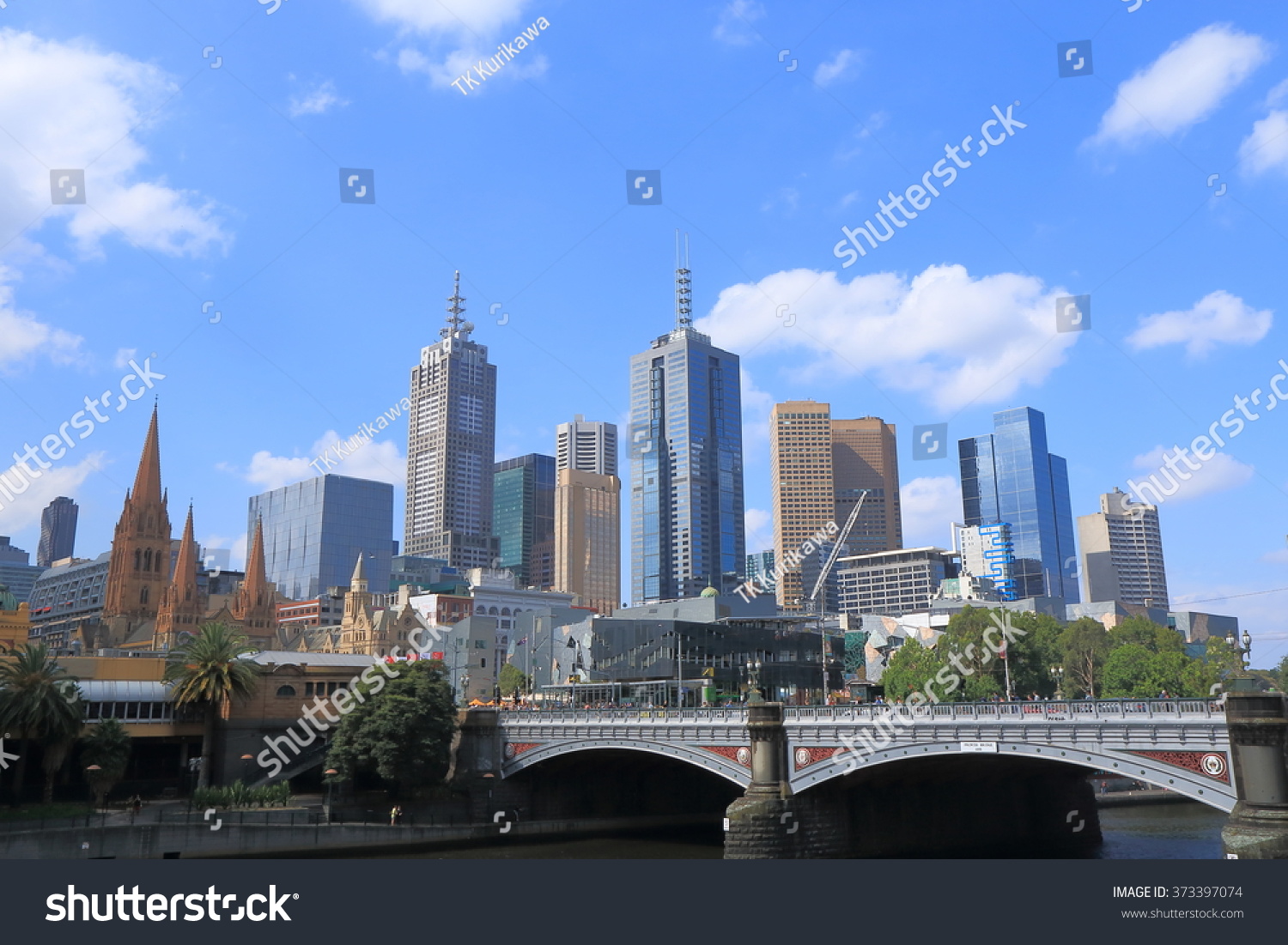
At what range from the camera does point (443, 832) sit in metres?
72.6

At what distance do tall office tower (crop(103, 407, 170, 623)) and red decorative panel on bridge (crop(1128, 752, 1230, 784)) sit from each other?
176552 millimetres

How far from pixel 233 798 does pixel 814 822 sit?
38200mm

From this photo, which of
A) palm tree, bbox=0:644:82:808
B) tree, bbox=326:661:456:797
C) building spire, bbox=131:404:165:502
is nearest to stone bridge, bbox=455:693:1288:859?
tree, bbox=326:661:456:797

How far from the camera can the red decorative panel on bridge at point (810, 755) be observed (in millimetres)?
56500

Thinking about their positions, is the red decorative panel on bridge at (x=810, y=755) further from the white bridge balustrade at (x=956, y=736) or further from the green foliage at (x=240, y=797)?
the green foliage at (x=240, y=797)

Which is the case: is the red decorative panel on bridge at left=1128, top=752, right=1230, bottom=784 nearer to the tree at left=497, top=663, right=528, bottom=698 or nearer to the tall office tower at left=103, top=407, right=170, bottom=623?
the tree at left=497, top=663, right=528, bottom=698

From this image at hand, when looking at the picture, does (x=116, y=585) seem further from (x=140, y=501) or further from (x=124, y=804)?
(x=124, y=804)

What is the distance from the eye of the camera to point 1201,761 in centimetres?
4247

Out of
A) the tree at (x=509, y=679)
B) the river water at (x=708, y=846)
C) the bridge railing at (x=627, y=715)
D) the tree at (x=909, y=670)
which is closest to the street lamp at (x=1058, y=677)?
the tree at (x=909, y=670)

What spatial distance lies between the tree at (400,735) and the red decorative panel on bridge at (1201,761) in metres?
47.8

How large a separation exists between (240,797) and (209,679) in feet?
39.4

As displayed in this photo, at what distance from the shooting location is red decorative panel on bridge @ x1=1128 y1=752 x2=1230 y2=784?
137 feet

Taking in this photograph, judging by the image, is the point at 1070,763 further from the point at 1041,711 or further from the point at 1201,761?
the point at 1201,761

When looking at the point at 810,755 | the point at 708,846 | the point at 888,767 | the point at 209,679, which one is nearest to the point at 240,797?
the point at 209,679
